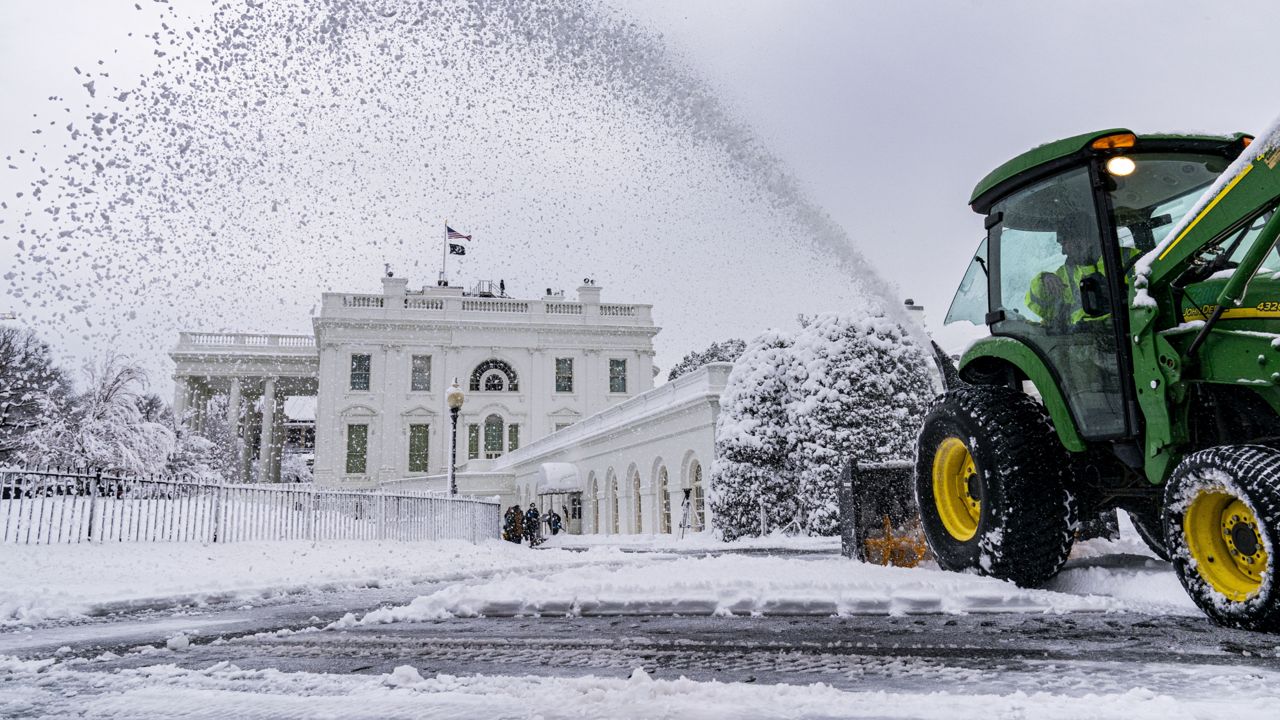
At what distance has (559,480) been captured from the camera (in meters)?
32.9

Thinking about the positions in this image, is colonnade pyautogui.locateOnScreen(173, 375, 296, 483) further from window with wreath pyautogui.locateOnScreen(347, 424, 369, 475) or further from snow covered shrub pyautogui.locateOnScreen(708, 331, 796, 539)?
snow covered shrub pyautogui.locateOnScreen(708, 331, 796, 539)

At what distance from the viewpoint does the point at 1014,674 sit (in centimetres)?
310

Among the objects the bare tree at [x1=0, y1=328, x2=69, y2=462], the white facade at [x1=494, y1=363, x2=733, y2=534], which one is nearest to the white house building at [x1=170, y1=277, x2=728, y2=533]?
the white facade at [x1=494, y1=363, x2=733, y2=534]

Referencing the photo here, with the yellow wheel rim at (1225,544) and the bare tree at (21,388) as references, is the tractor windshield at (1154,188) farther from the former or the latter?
the bare tree at (21,388)

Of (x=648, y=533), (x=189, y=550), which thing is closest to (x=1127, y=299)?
(x=189, y=550)

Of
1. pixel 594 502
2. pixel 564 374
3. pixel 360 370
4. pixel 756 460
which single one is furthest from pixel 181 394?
pixel 756 460

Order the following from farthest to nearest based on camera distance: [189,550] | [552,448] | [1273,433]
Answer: [552,448], [189,550], [1273,433]

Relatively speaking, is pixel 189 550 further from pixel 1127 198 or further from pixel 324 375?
pixel 324 375

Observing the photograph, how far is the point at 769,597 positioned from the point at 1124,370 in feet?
8.07

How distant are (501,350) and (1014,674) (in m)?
52.2

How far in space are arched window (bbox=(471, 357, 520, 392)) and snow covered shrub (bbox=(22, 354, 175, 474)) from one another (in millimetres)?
18142

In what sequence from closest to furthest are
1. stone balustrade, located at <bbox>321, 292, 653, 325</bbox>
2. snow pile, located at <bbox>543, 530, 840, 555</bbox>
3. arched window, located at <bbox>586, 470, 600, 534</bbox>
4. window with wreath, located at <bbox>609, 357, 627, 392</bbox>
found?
snow pile, located at <bbox>543, 530, 840, 555</bbox> → arched window, located at <bbox>586, 470, 600, 534</bbox> → stone balustrade, located at <bbox>321, 292, 653, 325</bbox> → window with wreath, located at <bbox>609, 357, 627, 392</bbox>

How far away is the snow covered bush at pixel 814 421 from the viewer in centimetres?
1855

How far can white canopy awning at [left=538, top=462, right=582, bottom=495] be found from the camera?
32594 millimetres
